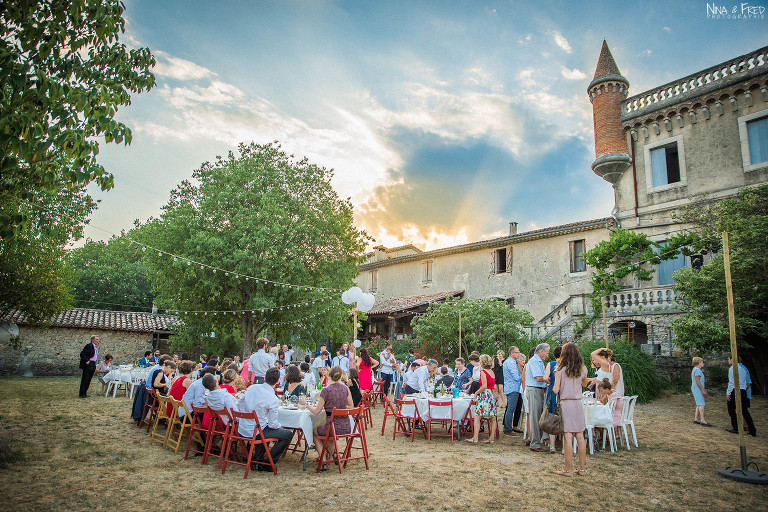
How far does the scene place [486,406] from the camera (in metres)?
7.54

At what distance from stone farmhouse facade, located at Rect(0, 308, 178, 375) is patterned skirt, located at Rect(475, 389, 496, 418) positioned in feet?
54.0

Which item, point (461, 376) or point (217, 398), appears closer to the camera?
point (217, 398)

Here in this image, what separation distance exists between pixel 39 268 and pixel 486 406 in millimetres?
18191

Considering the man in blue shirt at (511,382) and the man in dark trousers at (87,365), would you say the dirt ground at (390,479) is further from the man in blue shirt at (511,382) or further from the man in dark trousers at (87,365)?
the man in dark trousers at (87,365)

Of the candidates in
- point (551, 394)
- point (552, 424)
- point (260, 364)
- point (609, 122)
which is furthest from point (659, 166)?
point (260, 364)

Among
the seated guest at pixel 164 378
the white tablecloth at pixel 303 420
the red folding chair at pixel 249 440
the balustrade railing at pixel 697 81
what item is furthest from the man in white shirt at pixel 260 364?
the balustrade railing at pixel 697 81

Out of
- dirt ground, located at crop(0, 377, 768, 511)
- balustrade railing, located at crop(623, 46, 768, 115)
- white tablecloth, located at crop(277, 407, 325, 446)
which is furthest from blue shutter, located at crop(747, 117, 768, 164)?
white tablecloth, located at crop(277, 407, 325, 446)

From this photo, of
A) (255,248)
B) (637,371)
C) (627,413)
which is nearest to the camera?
(627,413)

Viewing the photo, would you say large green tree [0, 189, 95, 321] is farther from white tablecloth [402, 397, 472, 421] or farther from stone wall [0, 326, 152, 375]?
white tablecloth [402, 397, 472, 421]

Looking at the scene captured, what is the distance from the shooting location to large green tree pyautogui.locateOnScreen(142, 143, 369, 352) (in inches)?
664

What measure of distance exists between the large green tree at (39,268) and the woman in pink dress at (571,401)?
18.1m

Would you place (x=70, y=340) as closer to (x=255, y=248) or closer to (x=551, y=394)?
(x=255, y=248)

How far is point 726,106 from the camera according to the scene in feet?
50.6

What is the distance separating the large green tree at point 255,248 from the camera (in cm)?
1688
